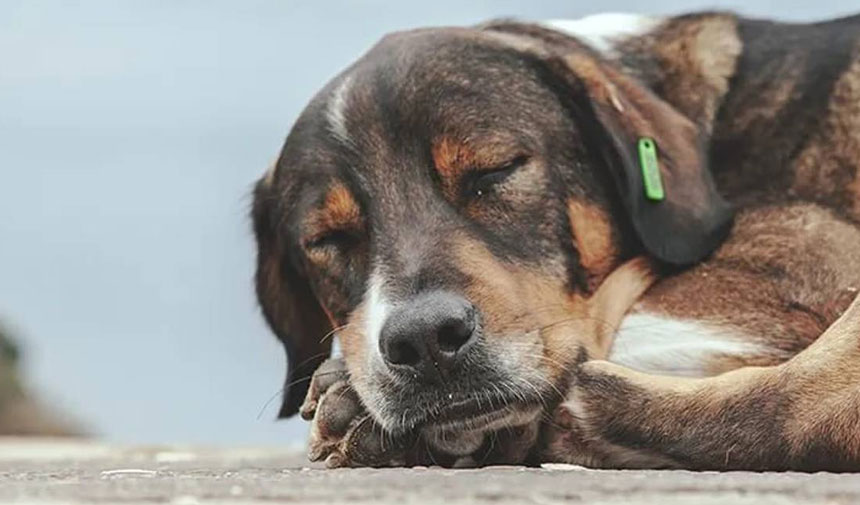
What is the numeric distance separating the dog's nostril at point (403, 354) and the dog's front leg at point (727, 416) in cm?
37

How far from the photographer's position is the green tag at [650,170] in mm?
4727

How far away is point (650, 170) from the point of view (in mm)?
4754

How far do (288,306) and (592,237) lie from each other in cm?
119

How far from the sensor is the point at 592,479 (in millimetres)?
2896

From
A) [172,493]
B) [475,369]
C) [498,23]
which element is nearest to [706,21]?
[498,23]

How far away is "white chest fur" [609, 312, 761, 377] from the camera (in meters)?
4.32

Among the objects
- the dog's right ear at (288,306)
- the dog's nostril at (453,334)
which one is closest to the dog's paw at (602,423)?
the dog's nostril at (453,334)

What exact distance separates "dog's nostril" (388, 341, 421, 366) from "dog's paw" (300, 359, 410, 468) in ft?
0.56

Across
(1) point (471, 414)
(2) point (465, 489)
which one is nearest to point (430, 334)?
(1) point (471, 414)

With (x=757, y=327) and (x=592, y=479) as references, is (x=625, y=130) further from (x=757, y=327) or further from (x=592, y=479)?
(x=592, y=479)

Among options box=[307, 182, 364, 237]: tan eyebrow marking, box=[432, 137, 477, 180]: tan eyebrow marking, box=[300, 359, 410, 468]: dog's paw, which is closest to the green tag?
box=[432, 137, 477, 180]: tan eyebrow marking

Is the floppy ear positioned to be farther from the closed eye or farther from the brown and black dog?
the closed eye

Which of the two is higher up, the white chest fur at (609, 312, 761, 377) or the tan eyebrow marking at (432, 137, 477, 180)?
the tan eyebrow marking at (432, 137, 477, 180)

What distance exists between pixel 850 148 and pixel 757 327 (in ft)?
2.53
